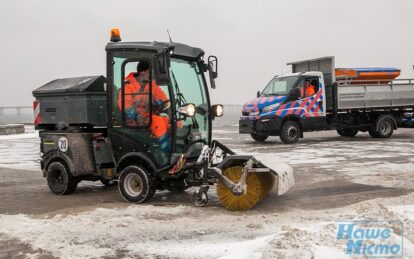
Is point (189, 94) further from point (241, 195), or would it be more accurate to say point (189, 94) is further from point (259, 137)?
point (259, 137)

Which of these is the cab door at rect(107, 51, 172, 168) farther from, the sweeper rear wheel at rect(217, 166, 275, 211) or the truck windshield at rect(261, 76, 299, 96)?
the truck windshield at rect(261, 76, 299, 96)

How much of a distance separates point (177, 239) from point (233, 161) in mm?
1763

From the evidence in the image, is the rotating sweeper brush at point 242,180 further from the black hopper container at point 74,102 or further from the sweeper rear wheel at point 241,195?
the black hopper container at point 74,102

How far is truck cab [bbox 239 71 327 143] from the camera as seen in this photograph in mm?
17141

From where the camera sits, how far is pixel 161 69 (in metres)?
6.36

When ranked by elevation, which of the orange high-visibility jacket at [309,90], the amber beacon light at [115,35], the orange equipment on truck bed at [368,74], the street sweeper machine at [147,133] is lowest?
the street sweeper machine at [147,133]

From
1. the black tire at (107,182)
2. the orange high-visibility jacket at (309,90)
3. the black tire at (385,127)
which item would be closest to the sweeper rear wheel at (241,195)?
the black tire at (107,182)

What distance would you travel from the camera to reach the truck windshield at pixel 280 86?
17375 mm

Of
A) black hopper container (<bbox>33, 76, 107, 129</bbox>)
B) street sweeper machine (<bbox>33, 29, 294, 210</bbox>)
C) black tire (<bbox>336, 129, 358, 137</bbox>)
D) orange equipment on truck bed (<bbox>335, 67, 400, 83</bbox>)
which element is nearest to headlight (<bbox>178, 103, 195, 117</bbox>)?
street sweeper machine (<bbox>33, 29, 294, 210</bbox>)

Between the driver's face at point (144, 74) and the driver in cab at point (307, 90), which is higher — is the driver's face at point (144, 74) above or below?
below

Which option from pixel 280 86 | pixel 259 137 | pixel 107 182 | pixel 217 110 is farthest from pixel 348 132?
pixel 107 182

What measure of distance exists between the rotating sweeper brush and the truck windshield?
36.0ft

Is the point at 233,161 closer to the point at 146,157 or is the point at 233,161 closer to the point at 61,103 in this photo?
the point at 146,157

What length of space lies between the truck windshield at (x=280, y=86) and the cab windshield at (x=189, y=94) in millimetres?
10157
